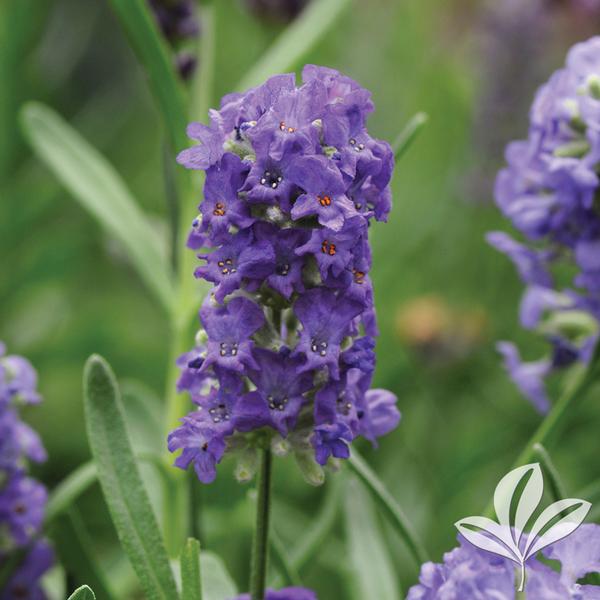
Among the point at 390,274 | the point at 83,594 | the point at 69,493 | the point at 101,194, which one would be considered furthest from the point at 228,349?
the point at 390,274

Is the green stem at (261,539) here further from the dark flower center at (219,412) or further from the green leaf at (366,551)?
the green leaf at (366,551)

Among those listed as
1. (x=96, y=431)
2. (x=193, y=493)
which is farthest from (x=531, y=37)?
(x=96, y=431)

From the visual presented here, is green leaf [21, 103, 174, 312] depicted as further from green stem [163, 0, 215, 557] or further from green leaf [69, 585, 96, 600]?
green leaf [69, 585, 96, 600]

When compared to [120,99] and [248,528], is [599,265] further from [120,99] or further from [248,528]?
[120,99]

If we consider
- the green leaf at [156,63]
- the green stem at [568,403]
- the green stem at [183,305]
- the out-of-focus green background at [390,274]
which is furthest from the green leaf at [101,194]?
the green stem at [568,403]

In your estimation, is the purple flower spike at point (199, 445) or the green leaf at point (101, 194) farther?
the green leaf at point (101, 194)

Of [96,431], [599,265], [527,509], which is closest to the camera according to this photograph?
[527,509]
